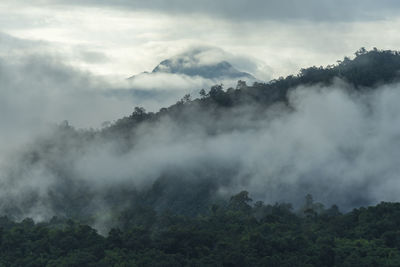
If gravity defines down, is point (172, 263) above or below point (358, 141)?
below

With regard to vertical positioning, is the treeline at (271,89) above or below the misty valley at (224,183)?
above

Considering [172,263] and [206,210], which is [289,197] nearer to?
[206,210]

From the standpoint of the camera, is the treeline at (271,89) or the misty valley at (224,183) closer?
the misty valley at (224,183)

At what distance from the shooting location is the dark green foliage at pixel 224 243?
52.2 metres

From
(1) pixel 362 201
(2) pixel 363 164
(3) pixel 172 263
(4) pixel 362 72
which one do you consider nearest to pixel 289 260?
(3) pixel 172 263

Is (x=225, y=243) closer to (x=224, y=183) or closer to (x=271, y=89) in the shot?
(x=224, y=183)

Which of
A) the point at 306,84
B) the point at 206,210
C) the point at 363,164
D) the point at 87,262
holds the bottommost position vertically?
the point at 87,262

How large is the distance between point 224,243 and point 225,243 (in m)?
Result: 0.08

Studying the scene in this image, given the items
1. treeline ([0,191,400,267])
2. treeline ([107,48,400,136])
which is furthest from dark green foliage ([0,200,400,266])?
treeline ([107,48,400,136])

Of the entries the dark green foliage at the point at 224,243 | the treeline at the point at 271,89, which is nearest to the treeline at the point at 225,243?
the dark green foliage at the point at 224,243

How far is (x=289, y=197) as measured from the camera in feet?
267

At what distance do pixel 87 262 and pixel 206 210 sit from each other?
29.5m

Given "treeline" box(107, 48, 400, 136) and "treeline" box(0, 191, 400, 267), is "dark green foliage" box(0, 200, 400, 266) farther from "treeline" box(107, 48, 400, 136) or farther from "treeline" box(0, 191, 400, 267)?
"treeline" box(107, 48, 400, 136)

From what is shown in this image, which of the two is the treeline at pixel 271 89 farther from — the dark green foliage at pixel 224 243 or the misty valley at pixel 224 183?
the dark green foliage at pixel 224 243
